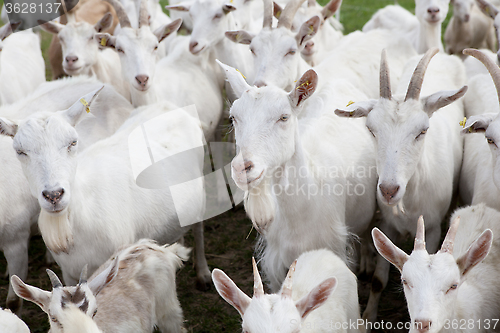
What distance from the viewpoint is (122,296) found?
3.73 metres

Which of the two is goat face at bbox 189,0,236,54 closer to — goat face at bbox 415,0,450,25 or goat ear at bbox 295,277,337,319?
goat face at bbox 415,0,450,25

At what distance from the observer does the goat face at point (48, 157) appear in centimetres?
362

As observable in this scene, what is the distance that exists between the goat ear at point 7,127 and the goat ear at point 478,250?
310 centimetres

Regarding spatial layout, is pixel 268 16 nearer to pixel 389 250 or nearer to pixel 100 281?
pixel 389 250

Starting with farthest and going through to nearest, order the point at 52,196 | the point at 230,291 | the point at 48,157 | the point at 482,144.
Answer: the point at 482,144
the point at 48,157
the point at 52,196
the point at 230,291

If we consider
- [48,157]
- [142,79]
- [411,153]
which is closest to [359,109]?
[411,153]

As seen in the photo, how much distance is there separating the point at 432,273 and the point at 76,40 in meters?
4.79

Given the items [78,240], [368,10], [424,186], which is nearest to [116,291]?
[78,240]

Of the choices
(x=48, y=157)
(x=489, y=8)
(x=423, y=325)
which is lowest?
(x=423, y=325)

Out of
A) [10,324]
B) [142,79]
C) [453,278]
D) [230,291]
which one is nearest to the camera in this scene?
[453,278]

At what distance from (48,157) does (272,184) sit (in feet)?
5.03

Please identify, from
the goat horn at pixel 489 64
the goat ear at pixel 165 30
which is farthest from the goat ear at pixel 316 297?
the goat ear at pixel 165 30

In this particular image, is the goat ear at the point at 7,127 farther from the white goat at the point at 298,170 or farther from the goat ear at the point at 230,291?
the goat ear at the point at 230,291

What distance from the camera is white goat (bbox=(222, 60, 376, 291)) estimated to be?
11.4 feet
